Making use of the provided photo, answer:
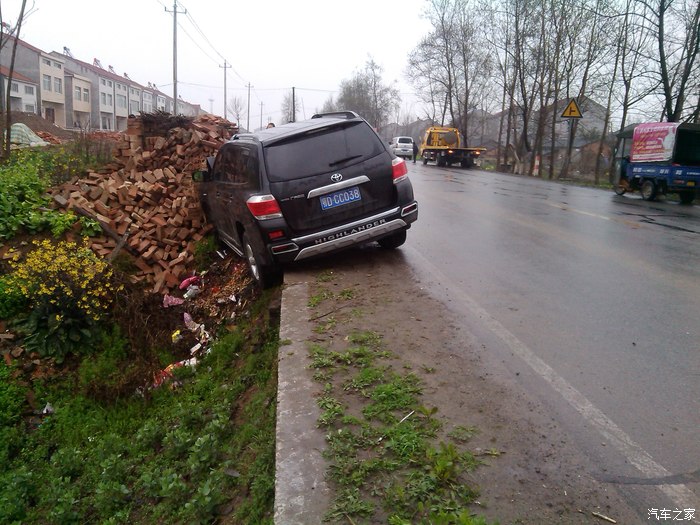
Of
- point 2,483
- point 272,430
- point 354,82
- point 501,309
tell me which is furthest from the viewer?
point 354,82

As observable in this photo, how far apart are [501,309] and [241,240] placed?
3459mm

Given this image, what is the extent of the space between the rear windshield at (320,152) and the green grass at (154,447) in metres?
1.84

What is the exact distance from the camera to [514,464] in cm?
286

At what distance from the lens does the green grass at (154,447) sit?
3436 mm

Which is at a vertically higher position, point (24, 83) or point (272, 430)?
point (24, 83)

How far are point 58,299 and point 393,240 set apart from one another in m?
4.29

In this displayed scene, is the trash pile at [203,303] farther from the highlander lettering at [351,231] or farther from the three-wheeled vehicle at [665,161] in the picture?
the three-wheeled vehicle at [665,161]

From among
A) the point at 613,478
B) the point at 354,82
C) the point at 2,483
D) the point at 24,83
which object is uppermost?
the point at 354,82

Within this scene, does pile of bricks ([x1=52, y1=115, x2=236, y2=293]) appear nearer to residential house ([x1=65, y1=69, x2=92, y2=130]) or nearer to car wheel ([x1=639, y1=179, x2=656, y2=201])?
car wheel ([x1=639, y1=179, x2=656, y2=201])

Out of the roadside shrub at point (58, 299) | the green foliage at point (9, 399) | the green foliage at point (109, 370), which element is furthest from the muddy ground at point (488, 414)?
the green foliage at point (9, 399)

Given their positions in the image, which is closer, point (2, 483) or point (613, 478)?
point (613, 478)

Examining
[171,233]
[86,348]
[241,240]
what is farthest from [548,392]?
[171,233]

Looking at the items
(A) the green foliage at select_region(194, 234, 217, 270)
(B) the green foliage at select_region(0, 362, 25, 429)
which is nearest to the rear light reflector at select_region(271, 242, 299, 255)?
(A) the green foliage at select_region(194, 234, 217, 270)

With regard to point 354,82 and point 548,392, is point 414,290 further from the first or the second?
point 354,82
